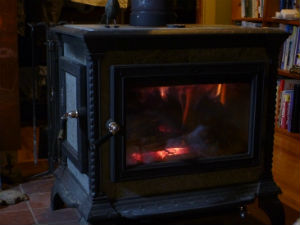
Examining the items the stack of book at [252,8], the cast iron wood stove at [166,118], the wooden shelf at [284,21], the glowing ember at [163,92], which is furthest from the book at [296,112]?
the glowing ember at [163,92]

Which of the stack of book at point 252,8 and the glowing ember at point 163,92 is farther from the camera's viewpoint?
the stack of book at point 252,8

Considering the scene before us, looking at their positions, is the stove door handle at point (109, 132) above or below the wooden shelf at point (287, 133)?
above

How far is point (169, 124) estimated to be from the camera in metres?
2.02

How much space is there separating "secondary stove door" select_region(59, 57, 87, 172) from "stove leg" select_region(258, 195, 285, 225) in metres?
0.78

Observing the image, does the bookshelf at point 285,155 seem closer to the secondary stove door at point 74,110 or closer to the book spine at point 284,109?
the book spine at point 284,109

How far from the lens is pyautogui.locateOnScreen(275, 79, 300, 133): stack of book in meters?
3.00

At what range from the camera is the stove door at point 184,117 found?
1.89m

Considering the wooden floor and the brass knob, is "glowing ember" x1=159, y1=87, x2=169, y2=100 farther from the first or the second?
the wooden floor

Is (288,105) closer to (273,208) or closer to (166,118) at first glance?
(273,208)

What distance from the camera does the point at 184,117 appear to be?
204 cm

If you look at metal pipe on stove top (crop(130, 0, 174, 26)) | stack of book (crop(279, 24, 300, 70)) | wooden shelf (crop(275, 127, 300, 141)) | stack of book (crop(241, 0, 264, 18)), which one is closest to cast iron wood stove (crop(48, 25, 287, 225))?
metal pipe on stove top (crop(130, 0, 174, 26))

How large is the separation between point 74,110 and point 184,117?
446 mm

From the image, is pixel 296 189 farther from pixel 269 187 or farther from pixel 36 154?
pixel 36 154

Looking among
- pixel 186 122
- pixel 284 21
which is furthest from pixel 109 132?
pixel 284 21
